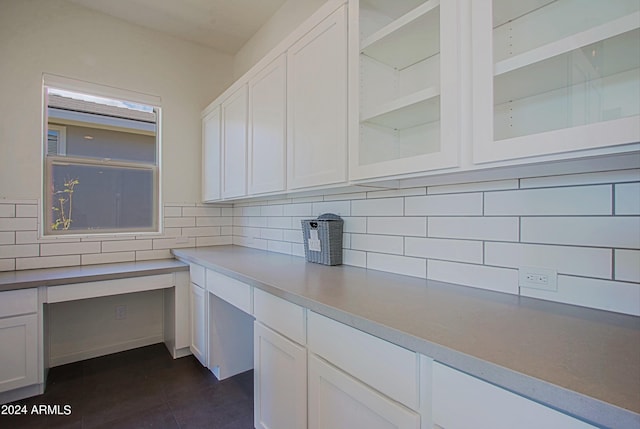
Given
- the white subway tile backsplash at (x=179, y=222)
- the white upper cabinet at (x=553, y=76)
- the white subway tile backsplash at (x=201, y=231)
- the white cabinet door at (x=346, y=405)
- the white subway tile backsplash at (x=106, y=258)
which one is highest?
the white upper cabinet at (x=553, y=76)

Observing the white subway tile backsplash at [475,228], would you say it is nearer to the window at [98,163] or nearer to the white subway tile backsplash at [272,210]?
the white subway tile backsplash at [272,210]

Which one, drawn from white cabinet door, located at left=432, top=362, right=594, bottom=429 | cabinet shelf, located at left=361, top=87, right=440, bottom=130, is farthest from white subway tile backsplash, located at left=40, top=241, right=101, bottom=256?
white cabinet door, located at left=432, top=362, right=594, bottom=429

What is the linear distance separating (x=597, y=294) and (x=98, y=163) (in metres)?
3.41

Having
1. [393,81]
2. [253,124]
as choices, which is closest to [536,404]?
[393,81]

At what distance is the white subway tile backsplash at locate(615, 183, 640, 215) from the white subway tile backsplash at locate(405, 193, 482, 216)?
417 millimetres

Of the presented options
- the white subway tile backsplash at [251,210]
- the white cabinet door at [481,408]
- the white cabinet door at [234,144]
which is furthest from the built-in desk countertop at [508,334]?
the white subway tile backsplash at [251,210]

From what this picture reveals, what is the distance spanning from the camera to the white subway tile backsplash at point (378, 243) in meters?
1.61

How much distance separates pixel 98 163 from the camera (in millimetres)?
2752

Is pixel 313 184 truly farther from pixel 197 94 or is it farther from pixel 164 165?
pixel 197 94

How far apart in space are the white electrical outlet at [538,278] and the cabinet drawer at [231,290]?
49.0 inches

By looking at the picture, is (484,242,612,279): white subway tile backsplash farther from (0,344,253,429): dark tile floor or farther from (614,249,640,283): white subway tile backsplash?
(0,344,253,429): dark tile floor

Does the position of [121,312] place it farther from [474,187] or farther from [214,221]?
[474,187]

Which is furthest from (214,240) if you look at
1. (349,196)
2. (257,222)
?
(349,196)

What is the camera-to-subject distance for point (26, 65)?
2.35 m
